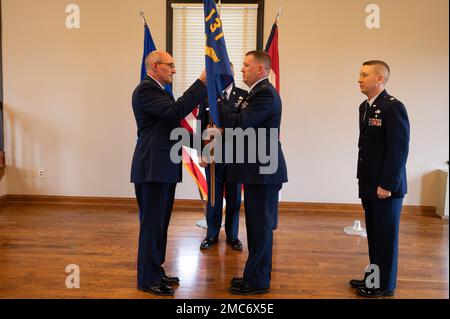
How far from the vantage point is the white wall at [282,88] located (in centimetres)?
495

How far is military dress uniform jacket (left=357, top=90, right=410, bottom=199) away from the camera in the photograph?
259cm

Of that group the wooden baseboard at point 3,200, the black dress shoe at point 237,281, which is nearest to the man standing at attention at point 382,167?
the black dress shoe at point 237,281

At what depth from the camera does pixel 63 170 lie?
5.20 meters

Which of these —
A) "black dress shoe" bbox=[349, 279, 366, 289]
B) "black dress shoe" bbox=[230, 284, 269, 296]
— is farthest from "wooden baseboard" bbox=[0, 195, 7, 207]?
"black dress shoe" bbox=[349, 279, 366, 289]

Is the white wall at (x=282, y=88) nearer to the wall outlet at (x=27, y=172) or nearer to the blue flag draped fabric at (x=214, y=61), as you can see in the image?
the wall outlet at (x=27, y=172)

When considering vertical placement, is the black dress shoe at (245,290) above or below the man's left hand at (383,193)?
below

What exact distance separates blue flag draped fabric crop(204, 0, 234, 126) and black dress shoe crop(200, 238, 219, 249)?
4.97ft

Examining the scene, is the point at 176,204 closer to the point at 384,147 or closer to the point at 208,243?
the point at 208,243

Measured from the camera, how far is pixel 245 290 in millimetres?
2766

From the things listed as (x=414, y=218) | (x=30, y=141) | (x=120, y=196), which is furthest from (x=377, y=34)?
(x=30, y=141)

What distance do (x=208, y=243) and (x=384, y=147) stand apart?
1804mm

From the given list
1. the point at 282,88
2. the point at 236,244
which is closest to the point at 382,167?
the point at 236,244

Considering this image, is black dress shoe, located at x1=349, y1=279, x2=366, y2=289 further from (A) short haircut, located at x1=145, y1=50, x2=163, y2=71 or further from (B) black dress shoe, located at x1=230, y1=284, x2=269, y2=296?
(A) short haircut, located at x1=145, y1=50, x2=163, y2=71

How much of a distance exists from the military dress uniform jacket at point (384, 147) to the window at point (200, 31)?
239cm
